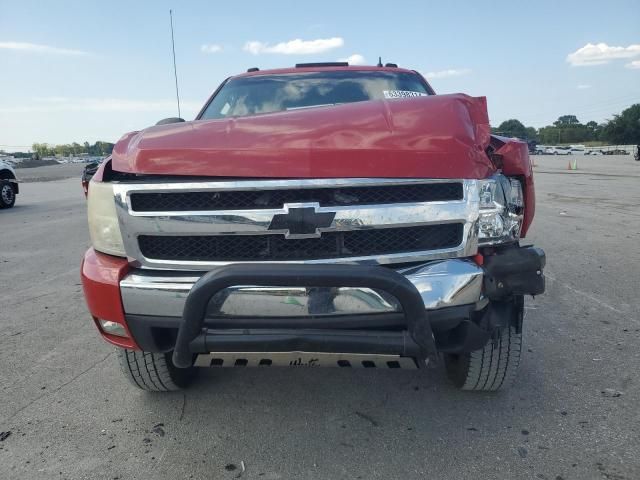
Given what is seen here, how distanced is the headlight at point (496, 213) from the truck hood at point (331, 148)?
0.22 feet

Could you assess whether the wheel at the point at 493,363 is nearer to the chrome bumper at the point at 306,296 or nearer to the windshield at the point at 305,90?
the chrome bumper at the point at 306,296

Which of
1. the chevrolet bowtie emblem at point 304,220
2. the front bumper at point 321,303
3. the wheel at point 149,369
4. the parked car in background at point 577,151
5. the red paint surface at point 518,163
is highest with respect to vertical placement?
the red paint surface at point 518,163

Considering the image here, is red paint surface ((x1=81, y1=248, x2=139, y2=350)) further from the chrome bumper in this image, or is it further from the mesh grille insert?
the mesh grille insert

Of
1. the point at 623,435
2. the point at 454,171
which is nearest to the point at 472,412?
the point at 623,435

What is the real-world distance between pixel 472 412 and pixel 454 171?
1.28 meters

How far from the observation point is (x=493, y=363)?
8.38ft

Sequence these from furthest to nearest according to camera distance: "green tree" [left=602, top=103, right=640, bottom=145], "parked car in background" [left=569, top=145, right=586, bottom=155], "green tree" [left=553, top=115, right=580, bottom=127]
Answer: "green tree" [left=553, top=115, right=580, bottom=127] < "green tree" [left=602, top=103, right=640, bottom=145] < "parked car in background" [left=569, top=145, right=586, bottom=155]

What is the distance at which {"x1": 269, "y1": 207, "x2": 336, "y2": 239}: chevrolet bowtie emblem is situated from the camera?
2.05 meters

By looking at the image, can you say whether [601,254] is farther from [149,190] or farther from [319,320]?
[149,190]

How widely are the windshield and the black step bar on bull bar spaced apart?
2.08 metres

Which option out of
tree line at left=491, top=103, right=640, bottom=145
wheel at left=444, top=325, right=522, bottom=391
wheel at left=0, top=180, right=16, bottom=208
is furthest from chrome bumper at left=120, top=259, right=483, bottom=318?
tree line at left=491, top=103, right=640, bottom=145

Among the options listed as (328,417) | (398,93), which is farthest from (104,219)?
(398,93)

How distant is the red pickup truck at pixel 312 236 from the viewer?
2.02 m

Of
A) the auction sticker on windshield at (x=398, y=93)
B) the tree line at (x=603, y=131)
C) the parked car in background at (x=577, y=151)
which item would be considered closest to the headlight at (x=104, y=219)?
the auction sticker on windshield at (x=398, y=93)
